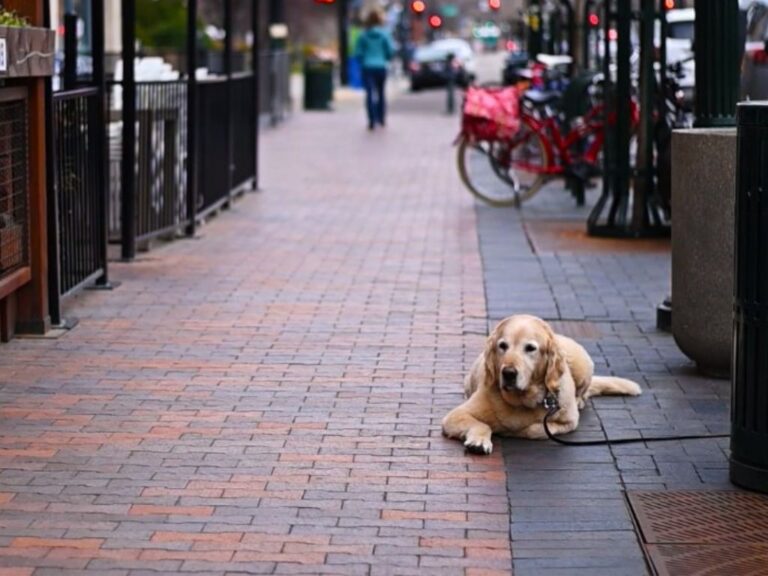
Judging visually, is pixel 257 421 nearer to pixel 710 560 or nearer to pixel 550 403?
pixel 550 403

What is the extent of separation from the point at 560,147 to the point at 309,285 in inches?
209

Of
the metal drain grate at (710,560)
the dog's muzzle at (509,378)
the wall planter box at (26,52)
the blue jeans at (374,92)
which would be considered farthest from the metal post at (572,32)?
the metal drain grate at (710,560)

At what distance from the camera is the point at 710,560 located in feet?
18.0

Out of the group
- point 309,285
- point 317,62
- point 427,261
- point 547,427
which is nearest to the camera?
point 547,427

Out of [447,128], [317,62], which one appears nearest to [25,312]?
[447,128]

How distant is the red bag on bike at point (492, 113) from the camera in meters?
16.1

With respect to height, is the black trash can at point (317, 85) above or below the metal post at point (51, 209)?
above

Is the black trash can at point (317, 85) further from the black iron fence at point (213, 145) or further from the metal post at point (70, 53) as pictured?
the metal post at point (70, 53)

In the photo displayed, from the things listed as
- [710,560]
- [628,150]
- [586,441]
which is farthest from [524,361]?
[628,150]

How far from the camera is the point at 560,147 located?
16.2 metres

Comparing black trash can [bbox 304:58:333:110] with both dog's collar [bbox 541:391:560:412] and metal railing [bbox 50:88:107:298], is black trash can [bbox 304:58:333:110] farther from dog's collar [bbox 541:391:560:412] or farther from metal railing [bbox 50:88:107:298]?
dog's collar [bbox 541:391:560:412]

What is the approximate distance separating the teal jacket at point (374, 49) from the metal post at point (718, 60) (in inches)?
812

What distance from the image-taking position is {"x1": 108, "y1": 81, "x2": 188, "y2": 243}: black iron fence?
1295cm

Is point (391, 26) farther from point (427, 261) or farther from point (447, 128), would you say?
point (427, 261)
